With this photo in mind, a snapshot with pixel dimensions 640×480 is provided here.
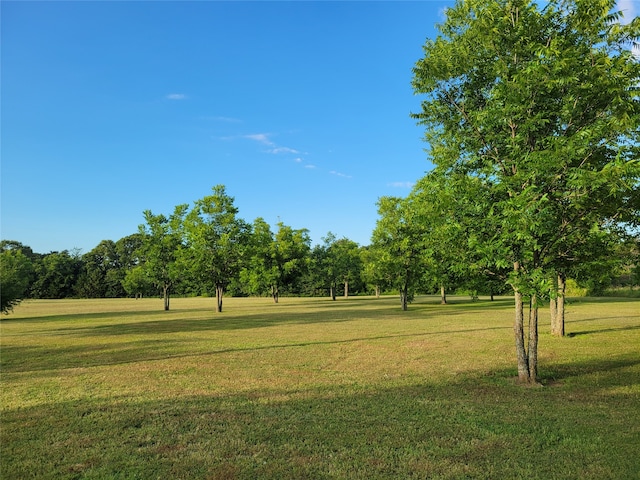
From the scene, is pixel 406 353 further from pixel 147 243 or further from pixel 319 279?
pixel 319 279

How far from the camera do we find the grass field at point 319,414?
4.76m

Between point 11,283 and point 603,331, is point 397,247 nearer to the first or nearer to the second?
point 603,331

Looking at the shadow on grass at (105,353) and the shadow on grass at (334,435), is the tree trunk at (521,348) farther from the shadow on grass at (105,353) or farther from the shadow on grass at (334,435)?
the shadow on grass at (105,353)

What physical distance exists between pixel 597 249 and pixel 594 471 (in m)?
5.69

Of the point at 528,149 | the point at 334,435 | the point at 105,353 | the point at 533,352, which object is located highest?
the point at 528,149

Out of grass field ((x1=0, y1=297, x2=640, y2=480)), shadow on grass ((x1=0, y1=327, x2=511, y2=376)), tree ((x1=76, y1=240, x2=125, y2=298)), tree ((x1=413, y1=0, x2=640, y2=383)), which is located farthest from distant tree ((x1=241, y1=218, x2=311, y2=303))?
tree ((x1=76, y1=240, x2=125, y2=298))

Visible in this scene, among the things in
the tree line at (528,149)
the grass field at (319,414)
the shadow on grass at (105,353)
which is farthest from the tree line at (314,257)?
the shadow on grass at (105,353)

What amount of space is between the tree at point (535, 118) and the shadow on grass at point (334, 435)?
214cm

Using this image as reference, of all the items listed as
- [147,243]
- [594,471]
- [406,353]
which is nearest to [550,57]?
[594,471]

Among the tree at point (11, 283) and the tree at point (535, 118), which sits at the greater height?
the tree at point (535, 118)

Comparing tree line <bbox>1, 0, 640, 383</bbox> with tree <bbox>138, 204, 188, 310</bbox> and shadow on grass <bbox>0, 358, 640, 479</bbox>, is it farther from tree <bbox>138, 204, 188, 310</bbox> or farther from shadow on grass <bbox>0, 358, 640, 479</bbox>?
tree <bbox>138, 204, 188, 310</bbox>

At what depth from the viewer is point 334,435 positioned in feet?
18.6

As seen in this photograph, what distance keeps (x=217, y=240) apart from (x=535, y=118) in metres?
29.1

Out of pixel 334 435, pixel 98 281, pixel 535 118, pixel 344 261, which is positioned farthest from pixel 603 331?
pixel 98 281
